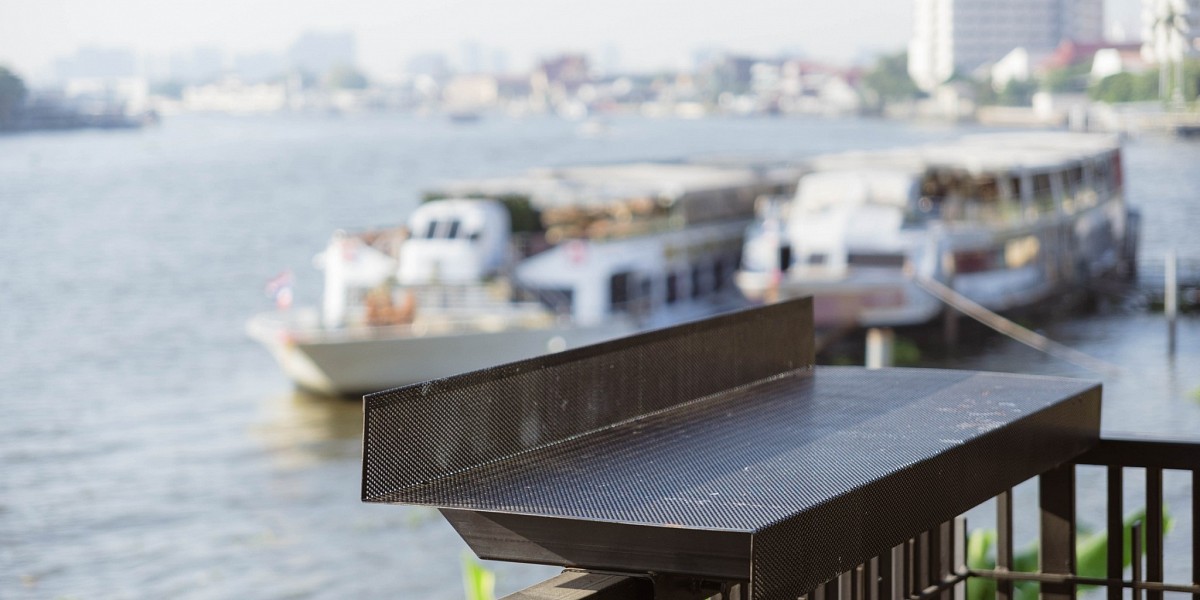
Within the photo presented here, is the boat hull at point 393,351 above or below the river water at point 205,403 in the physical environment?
above

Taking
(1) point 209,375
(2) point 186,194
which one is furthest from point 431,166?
(1) point 209,375

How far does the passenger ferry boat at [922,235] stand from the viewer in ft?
83.2

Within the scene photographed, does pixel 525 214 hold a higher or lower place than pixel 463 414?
lower

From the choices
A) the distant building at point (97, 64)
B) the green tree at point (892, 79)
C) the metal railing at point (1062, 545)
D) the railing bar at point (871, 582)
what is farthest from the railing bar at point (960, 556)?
the distant building at point (97, 64)

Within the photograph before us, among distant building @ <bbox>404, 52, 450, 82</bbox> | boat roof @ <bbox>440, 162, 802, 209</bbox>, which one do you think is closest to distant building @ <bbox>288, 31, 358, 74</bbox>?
distant building @ <bbox>404, 52, 450, 82</bbox>

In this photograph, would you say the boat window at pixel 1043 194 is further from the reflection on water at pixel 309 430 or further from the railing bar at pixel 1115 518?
the railing bar at pixel 1115 518

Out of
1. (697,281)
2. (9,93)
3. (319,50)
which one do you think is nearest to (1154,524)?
(697,281)

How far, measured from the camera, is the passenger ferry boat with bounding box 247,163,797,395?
22109 millimetres

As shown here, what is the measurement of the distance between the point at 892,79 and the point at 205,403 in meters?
106

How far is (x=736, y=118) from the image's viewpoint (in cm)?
15838

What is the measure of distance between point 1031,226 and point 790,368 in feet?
90.3

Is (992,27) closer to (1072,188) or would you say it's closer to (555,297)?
(1072,188)

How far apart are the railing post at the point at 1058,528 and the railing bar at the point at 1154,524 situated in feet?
0.37

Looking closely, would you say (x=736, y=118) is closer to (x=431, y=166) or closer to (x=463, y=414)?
(x=431, y=166)
